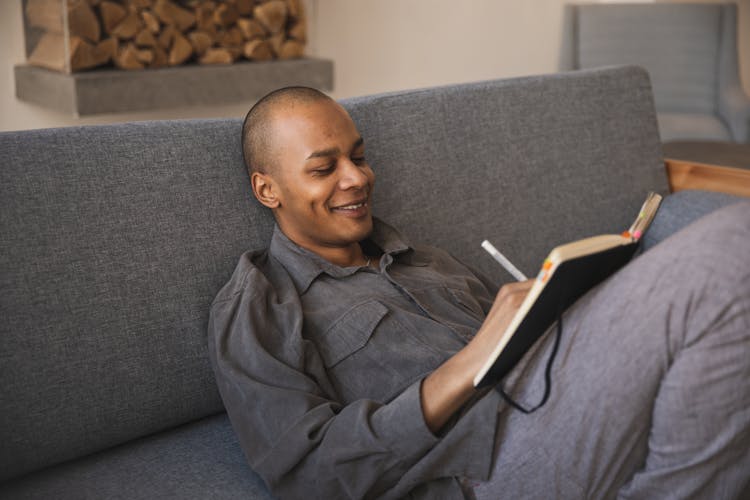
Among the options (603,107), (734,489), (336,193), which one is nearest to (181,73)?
(603,107)

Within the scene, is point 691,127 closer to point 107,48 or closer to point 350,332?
point 107,48

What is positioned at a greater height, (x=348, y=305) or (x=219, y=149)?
(x=219, y=149)

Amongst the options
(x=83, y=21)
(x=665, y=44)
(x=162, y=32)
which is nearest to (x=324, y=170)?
(x=83, y=21)

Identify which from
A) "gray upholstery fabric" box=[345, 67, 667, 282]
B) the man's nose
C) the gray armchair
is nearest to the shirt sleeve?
the man's nose

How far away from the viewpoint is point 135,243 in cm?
147

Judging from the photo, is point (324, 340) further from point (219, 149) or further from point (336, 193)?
point (219, 149)

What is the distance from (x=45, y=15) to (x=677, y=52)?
111 inches

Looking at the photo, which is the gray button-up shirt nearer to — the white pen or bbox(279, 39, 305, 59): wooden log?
the white pen

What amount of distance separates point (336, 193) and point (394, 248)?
6.9 inches

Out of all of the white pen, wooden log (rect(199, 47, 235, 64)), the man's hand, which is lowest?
the man's hand

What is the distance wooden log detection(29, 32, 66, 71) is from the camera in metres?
2.80

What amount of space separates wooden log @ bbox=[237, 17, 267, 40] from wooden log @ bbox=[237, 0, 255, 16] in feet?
0.08

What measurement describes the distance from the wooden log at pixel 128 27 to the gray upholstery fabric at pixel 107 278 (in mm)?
1487

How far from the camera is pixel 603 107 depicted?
215 centimetres
